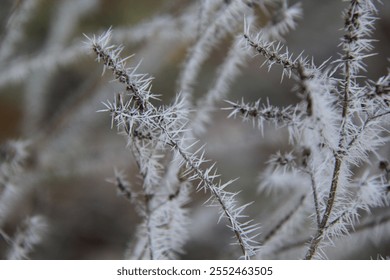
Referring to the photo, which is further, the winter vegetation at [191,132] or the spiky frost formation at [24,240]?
the spiky frost formation at [24,240]

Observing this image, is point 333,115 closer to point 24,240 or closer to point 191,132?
point 191,132

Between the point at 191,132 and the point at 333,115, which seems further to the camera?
the point at 191,132

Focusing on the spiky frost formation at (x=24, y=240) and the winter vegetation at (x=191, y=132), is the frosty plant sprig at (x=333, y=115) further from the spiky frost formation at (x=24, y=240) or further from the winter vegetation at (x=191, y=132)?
the spiky frost formation at (x=24, y=240)

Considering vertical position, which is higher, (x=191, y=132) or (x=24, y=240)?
(x=191, y=132)

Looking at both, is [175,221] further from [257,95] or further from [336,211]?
[257,95]

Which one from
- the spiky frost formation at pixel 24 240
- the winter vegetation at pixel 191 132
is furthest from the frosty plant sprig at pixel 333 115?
the spiky frost formation at pixel 24 240

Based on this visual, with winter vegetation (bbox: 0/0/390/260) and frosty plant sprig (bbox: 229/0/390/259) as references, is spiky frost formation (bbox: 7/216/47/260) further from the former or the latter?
frosty plant sprig (bbox: 229/0/390/259)

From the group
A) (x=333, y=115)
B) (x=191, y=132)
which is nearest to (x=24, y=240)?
(x=191, y=132)

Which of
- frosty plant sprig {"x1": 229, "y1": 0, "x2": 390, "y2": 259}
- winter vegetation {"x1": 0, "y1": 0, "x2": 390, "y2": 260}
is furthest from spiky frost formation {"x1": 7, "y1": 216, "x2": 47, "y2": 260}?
frosty plant sprig {"x1": 229, "y1": 0, "x2": 390, "y2": 259}
